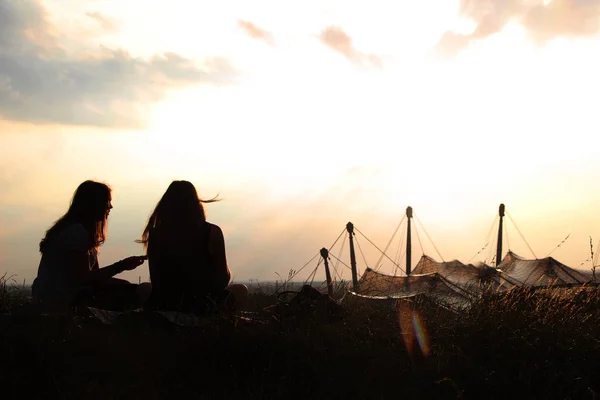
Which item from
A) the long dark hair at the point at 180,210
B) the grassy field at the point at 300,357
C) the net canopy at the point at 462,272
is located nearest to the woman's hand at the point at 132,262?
the long dark hair at the point at 180,210

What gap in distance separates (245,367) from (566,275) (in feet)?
48.9

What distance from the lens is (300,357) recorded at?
18.2 ft

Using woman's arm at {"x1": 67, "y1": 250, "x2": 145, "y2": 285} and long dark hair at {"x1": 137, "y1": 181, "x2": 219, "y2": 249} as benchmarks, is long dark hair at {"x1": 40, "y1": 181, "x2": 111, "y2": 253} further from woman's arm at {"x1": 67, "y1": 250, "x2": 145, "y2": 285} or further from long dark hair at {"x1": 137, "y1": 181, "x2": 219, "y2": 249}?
long dark hair at {"x1": 137, "y1": 181, "x2": 219, "y2": 249}

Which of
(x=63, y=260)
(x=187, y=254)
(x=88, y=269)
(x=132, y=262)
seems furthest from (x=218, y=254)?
(x=63, y=260)

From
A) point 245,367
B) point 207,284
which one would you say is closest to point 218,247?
point 207,284

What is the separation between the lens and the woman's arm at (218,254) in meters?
6.66

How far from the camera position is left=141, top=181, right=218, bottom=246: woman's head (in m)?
6.70

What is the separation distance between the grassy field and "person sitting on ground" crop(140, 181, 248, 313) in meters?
0.45

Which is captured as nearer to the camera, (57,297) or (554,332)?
(554,332)

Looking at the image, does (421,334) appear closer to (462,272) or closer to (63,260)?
(63,260)

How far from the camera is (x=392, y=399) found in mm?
5023

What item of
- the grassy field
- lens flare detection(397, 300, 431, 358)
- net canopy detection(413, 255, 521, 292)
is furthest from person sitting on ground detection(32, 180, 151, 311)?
net canopy detection(413, 255, 521, 292)

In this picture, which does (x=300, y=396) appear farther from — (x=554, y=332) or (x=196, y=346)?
(x=554, y=332)

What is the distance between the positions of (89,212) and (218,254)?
1749mm
